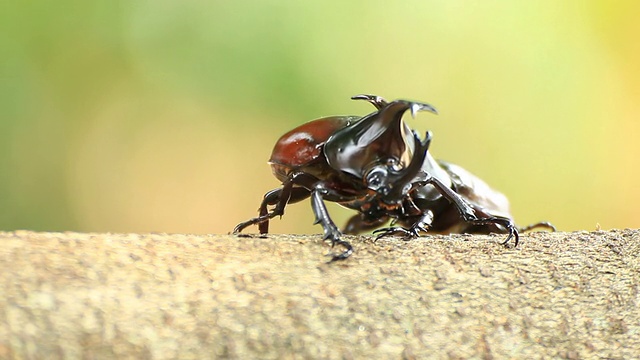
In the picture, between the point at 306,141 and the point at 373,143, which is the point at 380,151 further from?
the point at 306,141

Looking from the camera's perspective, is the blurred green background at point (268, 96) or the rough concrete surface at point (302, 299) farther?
the blurred green background at point (268, 96)

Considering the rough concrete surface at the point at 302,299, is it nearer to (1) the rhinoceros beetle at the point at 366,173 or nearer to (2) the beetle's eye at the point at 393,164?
(1) the rhinoceros beetle at the point at 366,173

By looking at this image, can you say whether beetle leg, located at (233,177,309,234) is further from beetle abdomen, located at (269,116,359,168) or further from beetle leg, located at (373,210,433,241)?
beetle leg, located at (373,210,433,241)

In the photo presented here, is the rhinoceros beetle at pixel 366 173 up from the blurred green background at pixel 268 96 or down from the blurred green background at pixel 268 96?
down

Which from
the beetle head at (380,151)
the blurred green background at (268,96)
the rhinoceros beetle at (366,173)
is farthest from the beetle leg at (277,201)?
the blurred green background at (268,96)

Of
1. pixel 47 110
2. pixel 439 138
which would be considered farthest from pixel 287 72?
pixel 47 110

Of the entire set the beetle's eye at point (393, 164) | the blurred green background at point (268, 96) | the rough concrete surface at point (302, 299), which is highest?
the blurred green background at point (268, 96)

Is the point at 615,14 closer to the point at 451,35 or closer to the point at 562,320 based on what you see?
the point at 451,35
